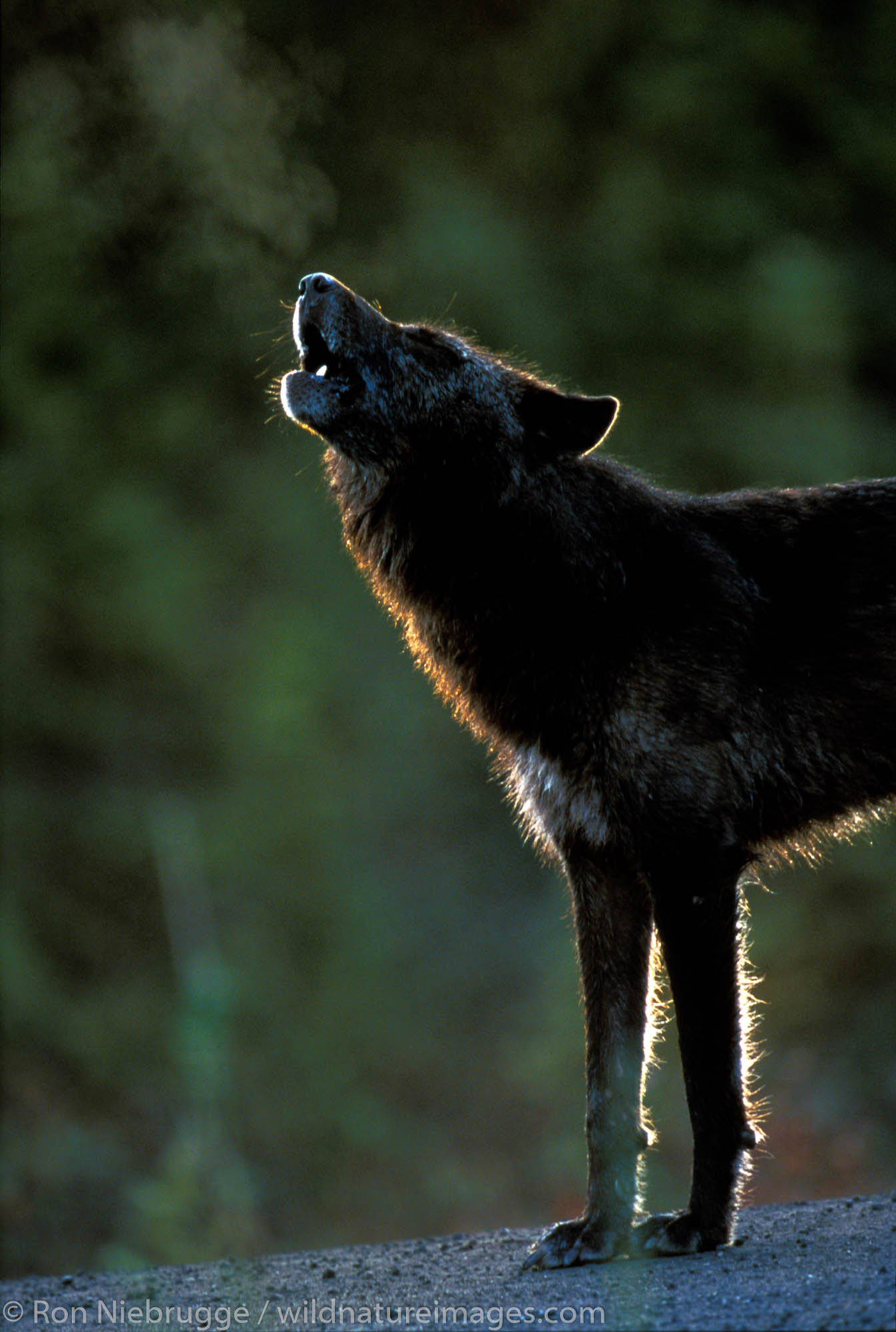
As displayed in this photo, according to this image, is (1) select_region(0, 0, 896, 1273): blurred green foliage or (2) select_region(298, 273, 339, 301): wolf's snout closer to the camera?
(2) select_region(298, 273, 339, 301): wolf's snout

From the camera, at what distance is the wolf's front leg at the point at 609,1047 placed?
3.72 m

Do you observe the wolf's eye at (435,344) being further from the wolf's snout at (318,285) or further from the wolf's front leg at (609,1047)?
the wolf's front leg at (609,1047)

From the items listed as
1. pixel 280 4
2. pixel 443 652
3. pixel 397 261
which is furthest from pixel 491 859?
pixel 443 652

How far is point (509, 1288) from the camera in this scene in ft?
11.4

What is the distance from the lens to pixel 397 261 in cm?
1119

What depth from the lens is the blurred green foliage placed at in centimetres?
1037

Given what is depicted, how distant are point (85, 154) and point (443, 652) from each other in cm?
719

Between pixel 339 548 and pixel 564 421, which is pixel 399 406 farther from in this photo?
pixel 339 548

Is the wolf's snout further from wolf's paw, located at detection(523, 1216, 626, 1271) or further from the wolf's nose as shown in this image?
wolf's paw, located at detection(523, 1216, 626, 1271)

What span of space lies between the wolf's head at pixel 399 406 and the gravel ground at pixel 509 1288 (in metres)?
2.24

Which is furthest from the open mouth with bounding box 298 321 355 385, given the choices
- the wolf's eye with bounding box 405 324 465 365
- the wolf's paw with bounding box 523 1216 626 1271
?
the wolf's paw with bounding box 523 1216 626 1271

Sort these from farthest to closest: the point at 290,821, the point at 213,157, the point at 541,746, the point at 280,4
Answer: the point at 290,821 → the point at 280,4 → the point at 213,157 → the point at 541,746

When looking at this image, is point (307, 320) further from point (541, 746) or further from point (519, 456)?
point (541, 746)

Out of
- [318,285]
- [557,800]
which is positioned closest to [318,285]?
[318,285]
